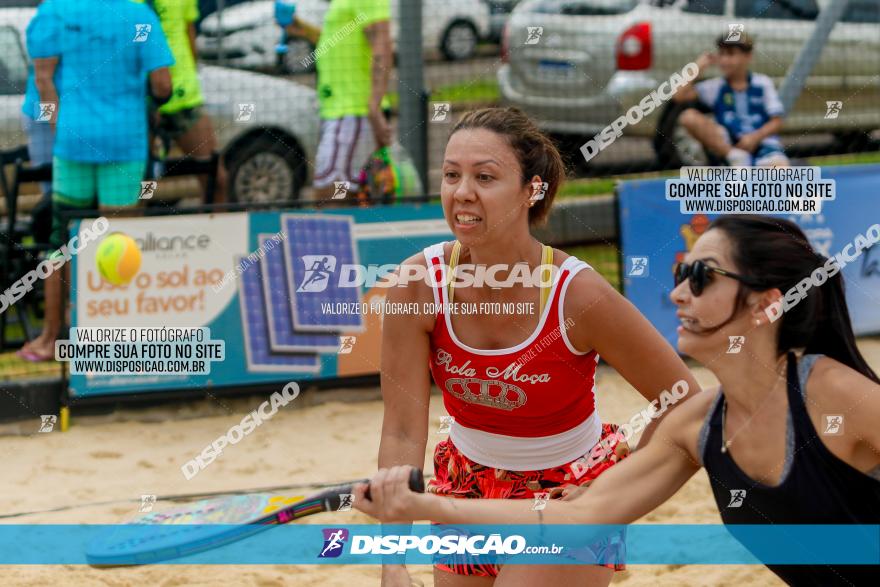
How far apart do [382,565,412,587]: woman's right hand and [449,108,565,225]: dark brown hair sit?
1.03 meters

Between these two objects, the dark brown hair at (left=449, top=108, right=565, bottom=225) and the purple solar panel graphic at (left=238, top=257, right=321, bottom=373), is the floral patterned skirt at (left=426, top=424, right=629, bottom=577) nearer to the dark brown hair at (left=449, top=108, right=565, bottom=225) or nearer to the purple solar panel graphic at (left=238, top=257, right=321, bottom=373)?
the dark brown hair at (left=449, top=108, right=565, bottom=225)

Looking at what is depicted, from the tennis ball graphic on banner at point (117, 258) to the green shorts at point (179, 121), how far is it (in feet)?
4.90

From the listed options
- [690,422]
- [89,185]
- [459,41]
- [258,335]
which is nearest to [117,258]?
[89,185]

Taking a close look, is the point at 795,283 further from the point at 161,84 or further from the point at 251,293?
the point at 161,84

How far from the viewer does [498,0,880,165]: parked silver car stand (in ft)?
34.7

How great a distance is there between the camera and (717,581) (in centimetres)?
480

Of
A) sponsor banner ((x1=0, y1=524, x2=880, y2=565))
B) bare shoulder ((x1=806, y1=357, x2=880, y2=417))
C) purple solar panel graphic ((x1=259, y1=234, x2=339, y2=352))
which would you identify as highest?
bare shoulder ((x1=806, y1=357, x2=880, y2=417))


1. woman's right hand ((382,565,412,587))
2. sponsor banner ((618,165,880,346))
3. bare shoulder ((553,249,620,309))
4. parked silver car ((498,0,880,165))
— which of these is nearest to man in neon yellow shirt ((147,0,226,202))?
sponsor banner ((618,165,880,346))

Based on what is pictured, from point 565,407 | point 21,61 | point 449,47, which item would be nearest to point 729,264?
point 565,407

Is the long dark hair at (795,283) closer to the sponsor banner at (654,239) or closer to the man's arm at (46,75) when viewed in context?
the sponsor banner at (654,239)

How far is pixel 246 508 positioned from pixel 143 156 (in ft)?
8.82

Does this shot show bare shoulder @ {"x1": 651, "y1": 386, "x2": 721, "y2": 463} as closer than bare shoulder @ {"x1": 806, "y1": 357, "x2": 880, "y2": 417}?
No

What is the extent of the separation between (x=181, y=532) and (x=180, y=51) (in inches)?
148

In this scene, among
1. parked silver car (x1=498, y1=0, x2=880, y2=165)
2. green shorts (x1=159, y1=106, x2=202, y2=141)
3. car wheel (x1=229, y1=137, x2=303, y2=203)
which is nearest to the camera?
green shorts (x1=159, y1=106, x2=202, y2=141)
